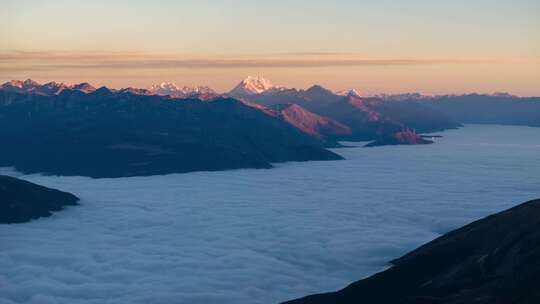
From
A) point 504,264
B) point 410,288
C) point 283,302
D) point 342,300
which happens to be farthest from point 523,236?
point 283,302

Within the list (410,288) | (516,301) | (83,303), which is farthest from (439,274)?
(83,303)

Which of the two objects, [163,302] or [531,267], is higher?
[531,267]

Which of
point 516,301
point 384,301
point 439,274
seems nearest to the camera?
point 516,301

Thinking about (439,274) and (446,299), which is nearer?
(446,299)

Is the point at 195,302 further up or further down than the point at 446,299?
further down

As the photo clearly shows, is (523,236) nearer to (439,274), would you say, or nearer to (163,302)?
(439,274)

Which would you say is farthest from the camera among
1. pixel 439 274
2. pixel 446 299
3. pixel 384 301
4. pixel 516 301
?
pixel 439 274

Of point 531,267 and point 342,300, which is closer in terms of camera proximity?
point 531,267

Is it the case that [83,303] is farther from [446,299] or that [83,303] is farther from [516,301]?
[516,301]

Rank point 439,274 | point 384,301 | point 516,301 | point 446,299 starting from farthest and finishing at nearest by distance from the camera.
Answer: point 439,274
point 384,301
point 446,299
point 516,301
